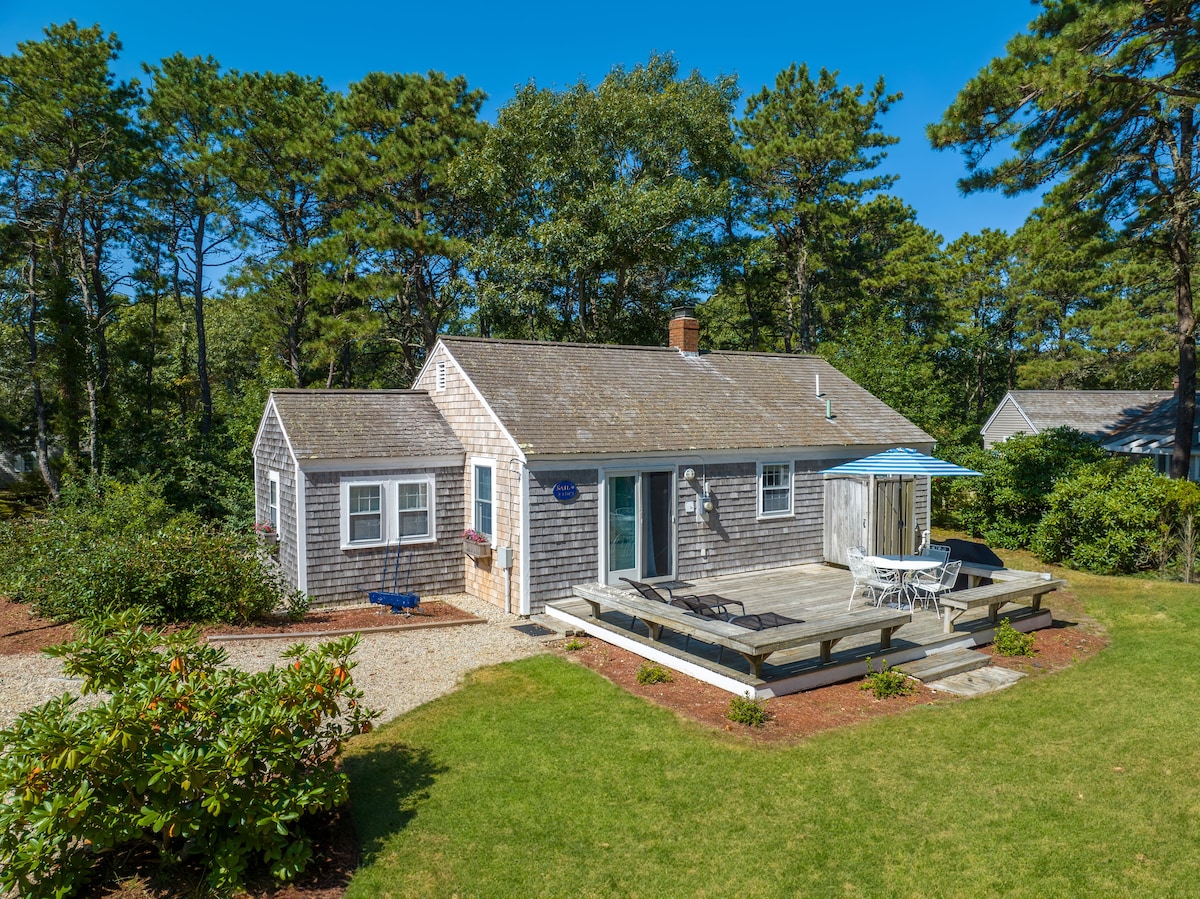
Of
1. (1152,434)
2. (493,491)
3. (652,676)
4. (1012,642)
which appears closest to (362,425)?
(493,491)

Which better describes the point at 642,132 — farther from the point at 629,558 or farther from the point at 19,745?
the point at 19,745

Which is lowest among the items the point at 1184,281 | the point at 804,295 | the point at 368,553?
the point at 368,553

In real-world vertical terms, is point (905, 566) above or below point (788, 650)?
above

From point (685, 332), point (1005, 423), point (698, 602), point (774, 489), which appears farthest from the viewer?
point (1005, 423)

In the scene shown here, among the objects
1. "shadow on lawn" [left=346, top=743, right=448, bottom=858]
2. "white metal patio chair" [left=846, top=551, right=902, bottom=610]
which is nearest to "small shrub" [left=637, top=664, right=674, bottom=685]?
"shadow on lawn" [left=346, top=743, right=448, bottom=858]

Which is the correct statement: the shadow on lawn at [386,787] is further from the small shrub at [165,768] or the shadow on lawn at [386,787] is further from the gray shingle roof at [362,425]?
the gray shingle roof at [362,425]

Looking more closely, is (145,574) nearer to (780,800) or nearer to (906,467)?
(780,800)
